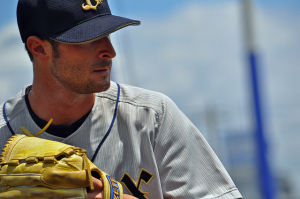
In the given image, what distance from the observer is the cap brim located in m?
4.21

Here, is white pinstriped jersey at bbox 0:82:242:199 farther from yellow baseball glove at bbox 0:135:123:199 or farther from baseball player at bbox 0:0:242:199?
yellow baseball glove at bbox 0:135:123:199

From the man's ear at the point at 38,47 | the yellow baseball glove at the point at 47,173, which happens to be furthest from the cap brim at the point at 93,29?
the yellow baseball glove at the point at 47,173

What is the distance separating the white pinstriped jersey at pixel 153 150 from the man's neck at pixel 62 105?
6 centimetres

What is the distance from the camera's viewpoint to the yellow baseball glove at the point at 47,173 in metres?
3.89

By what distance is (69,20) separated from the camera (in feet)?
14.3

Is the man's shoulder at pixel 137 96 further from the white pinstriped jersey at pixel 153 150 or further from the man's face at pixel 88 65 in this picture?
the man's face at pixel 88 65

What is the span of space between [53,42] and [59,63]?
0.42 ft

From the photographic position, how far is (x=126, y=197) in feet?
13.6

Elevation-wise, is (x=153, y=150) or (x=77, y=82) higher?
(x=77, y=82)

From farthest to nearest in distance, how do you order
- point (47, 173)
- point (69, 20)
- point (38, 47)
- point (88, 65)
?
point (38, 47)
point (69, 20)
point (88, 65)
point (47, 173)

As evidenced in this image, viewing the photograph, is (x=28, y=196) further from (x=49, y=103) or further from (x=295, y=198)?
(x=295, y=198)

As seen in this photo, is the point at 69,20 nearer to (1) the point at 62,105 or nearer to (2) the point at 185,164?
(1) the point at 62,105

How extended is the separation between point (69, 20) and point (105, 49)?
0.93 feet

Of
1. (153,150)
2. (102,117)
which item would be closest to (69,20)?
→ (102,117)
